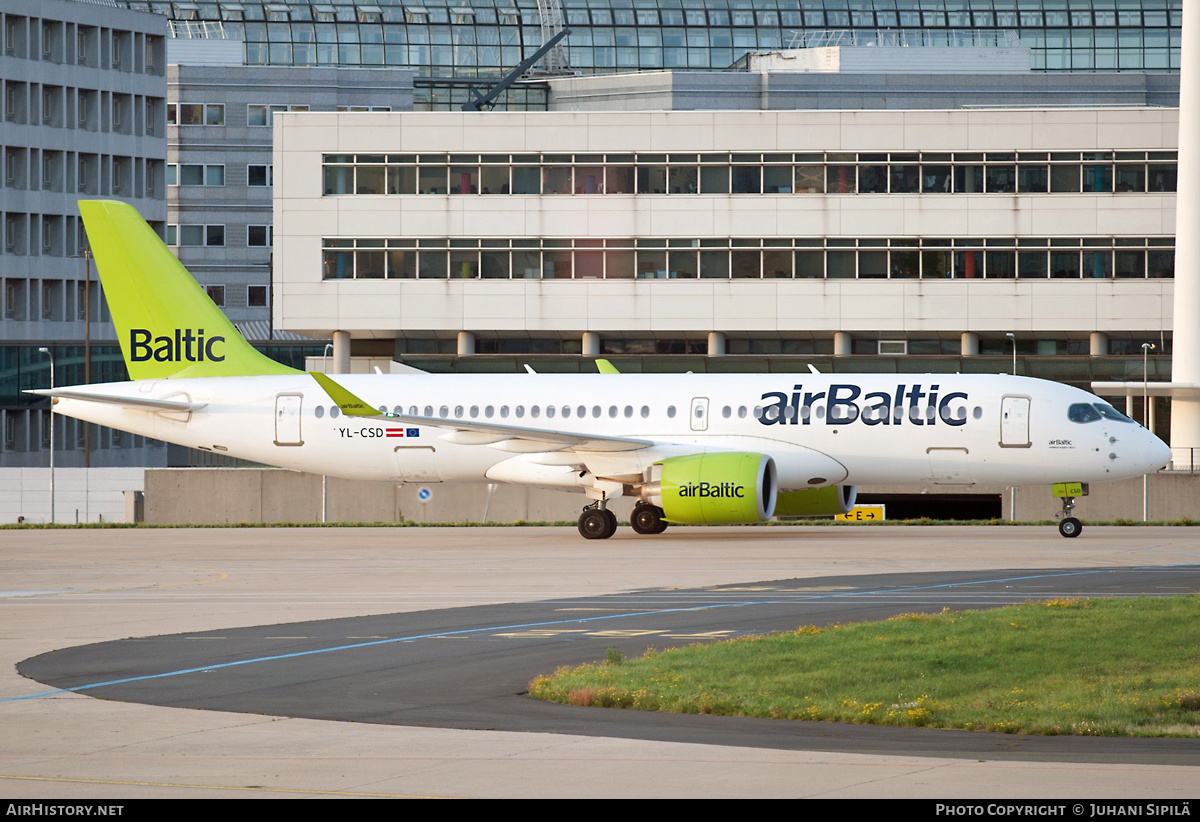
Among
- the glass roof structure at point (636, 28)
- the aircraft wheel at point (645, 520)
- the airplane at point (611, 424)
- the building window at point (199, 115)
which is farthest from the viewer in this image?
the building window at point (199, 115)

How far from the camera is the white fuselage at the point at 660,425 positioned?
113ft

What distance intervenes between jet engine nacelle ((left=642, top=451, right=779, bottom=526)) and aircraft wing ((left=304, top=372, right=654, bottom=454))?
1.70 metres

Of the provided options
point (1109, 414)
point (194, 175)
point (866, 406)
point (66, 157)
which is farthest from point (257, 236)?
point (1109, 414)

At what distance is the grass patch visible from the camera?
12.3m

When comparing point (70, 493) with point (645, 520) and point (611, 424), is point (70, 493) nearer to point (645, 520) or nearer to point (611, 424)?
point (611, 424)

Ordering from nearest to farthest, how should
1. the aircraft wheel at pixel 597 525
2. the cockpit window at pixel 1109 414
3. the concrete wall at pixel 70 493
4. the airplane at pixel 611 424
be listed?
1. the airplane at pixel 611 424
2. the cockpit window at pixel 1109 414
3. the aircraft wheel at pixel 597 525
4. the concrete wall at pixel 70 493

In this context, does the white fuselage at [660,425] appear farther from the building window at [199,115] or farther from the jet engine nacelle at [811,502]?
the building window at [199,115]

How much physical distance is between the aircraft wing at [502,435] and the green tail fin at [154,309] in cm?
529

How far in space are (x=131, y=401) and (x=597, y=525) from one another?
1211 centimetres

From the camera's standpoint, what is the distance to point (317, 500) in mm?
48312

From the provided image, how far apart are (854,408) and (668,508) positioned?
16.7 feet

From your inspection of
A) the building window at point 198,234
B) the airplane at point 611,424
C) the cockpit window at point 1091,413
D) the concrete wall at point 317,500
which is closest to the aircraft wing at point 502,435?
the airplane at point 611,424

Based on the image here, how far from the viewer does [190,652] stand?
55.0 feet

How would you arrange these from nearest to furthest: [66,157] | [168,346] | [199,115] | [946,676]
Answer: [946,676], [168,346], [66,157], [199,115]
